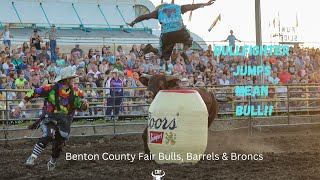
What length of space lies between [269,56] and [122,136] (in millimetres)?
8182

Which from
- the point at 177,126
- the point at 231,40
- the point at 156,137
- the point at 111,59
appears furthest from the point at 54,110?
the point at 231,40

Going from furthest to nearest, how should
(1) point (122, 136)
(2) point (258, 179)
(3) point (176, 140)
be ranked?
(1) point (122, 136) → (3) point (176, 140) → (2) point (258, 179)

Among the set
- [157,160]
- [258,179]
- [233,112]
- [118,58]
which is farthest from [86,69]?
[258,179]

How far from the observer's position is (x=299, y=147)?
45.2ft

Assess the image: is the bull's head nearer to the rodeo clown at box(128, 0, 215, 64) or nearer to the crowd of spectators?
the rodeo clown at box(128, 0, 215, 64)

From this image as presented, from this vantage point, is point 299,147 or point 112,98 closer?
point 299,147

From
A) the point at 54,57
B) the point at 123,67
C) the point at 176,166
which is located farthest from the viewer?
the point at 123,67

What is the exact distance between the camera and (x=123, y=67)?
18797mm

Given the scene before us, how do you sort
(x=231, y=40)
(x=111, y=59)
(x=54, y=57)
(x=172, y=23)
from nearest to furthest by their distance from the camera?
(x=172, y=23)
(x=54, y=57)
(x=111, y=59)
(x=231, y=40)

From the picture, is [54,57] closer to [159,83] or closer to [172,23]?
[172,23]

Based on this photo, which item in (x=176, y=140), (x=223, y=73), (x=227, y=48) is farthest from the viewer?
(x=227, y=48)

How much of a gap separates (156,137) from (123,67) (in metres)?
9.06

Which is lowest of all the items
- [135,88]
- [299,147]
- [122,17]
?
[299,147]

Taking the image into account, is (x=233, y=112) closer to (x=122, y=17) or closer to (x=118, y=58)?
(x=118, y=58)
